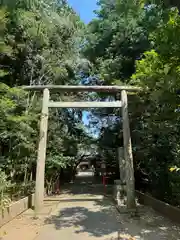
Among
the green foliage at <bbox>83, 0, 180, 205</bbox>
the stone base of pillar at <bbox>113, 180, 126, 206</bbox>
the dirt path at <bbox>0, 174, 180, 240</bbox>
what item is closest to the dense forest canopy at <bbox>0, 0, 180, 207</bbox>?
the green foliage at <bbox>83, 0, 180, 205</bbox>

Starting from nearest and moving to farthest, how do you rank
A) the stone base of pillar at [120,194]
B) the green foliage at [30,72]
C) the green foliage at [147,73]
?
the green foliage at [147,73] → the green foliage at [30,72] → the stone base of pillar at [120,194]

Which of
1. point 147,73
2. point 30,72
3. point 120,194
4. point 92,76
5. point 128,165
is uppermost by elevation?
point 92,76

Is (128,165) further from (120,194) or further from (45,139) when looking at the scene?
(45,139)

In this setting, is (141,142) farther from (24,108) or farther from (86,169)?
(86,169)

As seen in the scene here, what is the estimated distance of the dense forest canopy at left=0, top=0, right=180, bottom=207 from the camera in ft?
16.1

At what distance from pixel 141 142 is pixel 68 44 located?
5.51 metres

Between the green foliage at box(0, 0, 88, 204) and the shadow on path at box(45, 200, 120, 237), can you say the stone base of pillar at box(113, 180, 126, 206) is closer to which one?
the shadow on path at box(45, 200, 120, 237)

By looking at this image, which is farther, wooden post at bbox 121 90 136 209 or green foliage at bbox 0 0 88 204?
wooden post at bbox 121 90 136 209

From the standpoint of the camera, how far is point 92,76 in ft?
40.0

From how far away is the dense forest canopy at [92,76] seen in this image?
490cm

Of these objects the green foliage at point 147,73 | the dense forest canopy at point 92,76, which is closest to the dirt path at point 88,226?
the dense forest canopy at point 92,76

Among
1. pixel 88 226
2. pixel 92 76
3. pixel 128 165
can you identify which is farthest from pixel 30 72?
pixel 88 226

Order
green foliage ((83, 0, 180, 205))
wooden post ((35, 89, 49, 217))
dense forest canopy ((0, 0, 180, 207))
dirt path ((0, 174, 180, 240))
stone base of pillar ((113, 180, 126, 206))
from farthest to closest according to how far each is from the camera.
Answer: stone base of pillar ((113, 180, 126, 206)), wooden post ((35, 89, 49, 217)), dense forest canopy ((0, 0, 180, 207)), green foliage ((83, 0, 180, 205)), dirt path ((0, 174, 180, 240))

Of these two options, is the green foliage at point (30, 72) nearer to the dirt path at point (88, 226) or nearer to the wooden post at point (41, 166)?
the wooden post at point (41, 166)
